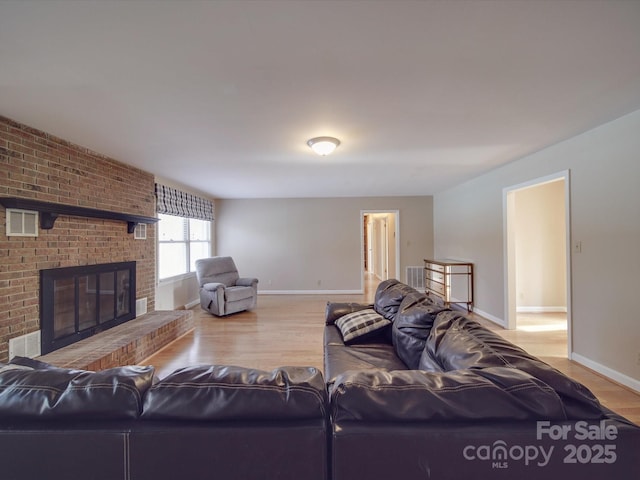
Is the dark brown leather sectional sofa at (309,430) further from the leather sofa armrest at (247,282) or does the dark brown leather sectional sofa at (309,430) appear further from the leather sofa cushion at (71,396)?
the leather sofa armrest at (247,282)

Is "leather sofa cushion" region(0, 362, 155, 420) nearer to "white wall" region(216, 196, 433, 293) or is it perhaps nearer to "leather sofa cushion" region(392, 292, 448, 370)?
"leather sofa cushion" region(392, 292, 448, 370)

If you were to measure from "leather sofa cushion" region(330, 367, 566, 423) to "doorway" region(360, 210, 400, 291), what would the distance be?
19.2 feet

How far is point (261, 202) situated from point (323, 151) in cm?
413

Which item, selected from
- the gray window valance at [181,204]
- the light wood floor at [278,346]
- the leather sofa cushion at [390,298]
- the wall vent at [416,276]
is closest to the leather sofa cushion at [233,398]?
the leather sofa cushion at [390,298]

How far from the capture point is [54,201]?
2.73 m

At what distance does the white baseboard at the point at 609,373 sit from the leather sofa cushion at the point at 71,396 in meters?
3.62

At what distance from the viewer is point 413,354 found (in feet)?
6.20

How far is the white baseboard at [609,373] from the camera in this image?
2384 mm

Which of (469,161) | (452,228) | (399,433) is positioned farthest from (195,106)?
(452,228)

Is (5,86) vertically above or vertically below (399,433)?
above

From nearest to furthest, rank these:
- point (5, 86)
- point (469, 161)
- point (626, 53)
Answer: point (626, 53)
point (5, 86)
point (469, 161)

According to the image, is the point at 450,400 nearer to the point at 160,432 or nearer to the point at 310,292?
the point at 160,432

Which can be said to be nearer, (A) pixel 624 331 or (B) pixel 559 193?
(A) pixel 624 331

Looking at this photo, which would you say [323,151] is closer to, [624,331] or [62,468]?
[62,468]
